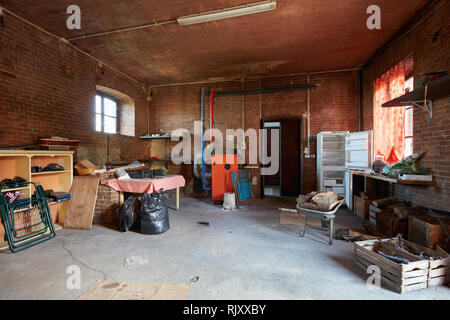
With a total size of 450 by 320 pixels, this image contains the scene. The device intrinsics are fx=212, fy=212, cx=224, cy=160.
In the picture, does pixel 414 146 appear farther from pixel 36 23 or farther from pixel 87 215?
pixel 36 23

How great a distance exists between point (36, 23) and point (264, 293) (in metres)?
5.65

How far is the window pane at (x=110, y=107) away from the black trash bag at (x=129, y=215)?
365 cm

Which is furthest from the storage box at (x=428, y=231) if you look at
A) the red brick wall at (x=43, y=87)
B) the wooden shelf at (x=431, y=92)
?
the red brick wall at (x=43, y=87)

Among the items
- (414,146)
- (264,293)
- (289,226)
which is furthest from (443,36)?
(264,293)

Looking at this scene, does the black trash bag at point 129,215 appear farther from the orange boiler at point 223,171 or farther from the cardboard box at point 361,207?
the cardboard box at point 361,207

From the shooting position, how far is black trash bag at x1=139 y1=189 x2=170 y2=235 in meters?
3.44

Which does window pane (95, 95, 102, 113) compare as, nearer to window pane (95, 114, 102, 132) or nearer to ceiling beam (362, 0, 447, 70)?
window pane (95, 114, 102, 132)

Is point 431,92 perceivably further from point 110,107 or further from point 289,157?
point 110,107

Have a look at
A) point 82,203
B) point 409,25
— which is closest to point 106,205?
point 82,203

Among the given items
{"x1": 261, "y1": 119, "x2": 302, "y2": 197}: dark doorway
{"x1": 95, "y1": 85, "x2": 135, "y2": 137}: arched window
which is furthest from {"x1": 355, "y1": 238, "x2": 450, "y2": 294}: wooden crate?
{"x1": 95, "y1": 85, "x2": 135, "y2": 137}: arched window

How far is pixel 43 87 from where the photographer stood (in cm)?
407

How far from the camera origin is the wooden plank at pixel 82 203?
376 centimetres

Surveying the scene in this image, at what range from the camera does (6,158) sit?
3273 mm

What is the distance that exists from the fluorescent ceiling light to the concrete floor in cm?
371
